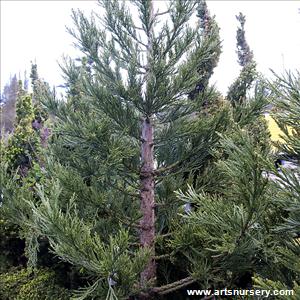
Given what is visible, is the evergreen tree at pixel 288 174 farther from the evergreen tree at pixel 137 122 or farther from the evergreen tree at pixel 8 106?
the evergreen tree at pixel 8 106

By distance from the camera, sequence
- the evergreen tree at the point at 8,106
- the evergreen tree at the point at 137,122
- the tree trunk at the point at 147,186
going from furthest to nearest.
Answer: the evergreen tree at the point at 8,106
the tree trunk at the point at 147,186
the evergreen tree at the point at 137,122

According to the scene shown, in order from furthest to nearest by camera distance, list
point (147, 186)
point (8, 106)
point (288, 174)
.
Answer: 1. point (8, 106)
2. point (147, 186)
3. point (288, 174)

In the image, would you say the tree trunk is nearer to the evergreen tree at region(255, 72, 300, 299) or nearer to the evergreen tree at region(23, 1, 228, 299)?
the evergreen tree at region(23, 1, 228, 299)

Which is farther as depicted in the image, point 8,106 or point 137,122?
point 8,106

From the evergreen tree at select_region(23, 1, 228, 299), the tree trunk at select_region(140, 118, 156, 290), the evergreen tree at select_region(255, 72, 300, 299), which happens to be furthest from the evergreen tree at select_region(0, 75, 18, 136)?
the evergreen tree at select_region(255, 72, 300, 299)

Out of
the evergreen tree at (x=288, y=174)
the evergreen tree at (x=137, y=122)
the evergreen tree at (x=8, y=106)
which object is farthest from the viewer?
the evergreen tree at (x=8, y=106)

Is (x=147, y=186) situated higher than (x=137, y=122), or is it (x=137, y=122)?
(x=137, y=122)

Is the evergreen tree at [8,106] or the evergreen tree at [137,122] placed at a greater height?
the evergreen tree at [8,106]

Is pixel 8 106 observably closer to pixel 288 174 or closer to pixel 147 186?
pixel 147 186

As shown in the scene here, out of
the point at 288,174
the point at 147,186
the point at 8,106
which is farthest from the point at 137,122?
the point at 8,106

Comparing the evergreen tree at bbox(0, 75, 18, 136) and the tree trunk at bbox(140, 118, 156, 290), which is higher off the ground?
the evergreen tree at bbox(0, 75, 18, 136)

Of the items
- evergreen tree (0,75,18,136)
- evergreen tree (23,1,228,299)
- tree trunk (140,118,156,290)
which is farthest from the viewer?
evergreen tree (0,75,18,136)

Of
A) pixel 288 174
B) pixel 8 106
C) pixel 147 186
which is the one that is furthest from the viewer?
pixel 8 106

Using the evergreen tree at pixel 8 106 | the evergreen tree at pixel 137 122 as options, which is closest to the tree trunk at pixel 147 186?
the evergreen tree at pixel 137 122
